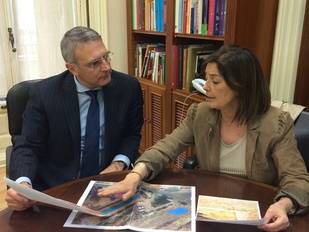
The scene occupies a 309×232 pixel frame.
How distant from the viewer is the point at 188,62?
2.36 m

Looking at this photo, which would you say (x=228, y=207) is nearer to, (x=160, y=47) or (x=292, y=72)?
(x=292, y=72)

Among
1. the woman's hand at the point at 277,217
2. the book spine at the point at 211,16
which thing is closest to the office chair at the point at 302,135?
the woman's hand at the point at 277,217

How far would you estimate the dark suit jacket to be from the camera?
1.51m

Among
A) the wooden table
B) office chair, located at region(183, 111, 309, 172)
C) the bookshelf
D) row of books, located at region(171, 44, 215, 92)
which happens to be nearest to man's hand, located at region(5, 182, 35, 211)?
the wooden table

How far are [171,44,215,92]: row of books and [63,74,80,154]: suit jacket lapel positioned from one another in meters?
1.00

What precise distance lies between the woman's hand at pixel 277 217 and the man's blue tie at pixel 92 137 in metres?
0.87

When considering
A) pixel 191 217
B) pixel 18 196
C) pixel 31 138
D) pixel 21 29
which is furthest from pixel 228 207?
pixel 21 29

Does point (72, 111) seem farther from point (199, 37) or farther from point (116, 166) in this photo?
point (199, 37)

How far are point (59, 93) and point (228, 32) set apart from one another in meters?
1.01

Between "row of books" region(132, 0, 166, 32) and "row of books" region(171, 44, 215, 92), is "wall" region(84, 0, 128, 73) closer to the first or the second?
"row of books" region(132, 0, 166, 32)

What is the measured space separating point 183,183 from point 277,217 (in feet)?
1.20

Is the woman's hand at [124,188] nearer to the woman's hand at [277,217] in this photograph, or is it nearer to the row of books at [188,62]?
the woman's hand at [277,217]

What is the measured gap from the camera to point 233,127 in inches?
54.9

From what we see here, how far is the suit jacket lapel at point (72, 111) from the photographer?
153 centimetres
